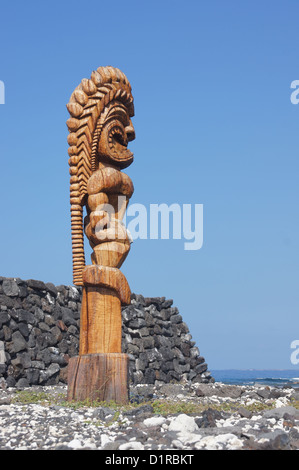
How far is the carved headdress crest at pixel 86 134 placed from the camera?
7484 millimetres

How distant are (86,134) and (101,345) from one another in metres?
3.07

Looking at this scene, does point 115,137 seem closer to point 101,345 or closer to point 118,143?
point 118,143

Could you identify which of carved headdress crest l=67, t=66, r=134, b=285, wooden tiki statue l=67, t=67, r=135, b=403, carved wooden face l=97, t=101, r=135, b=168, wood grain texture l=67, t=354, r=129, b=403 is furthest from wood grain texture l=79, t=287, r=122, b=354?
carved wooden face l=97, t=101, r=135, b=168

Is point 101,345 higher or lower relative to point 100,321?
lower

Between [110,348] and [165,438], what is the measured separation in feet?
9.16

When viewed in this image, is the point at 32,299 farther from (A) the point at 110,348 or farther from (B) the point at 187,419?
(B) the point at 187,419

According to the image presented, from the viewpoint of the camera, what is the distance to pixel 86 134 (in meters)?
7.52

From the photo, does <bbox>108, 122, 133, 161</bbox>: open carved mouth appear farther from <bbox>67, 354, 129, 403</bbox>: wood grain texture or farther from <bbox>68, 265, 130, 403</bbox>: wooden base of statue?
<bbox>67, 354, 129, 403</bbox>: wood grain texture

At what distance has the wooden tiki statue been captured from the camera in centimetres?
678

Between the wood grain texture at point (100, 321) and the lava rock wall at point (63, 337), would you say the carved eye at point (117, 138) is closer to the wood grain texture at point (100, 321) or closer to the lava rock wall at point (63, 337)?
the wood grain texture at point (100, 321)

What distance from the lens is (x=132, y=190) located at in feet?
25.2

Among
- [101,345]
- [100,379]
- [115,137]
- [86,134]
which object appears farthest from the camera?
[115,137]

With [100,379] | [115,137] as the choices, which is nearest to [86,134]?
[115,137]
